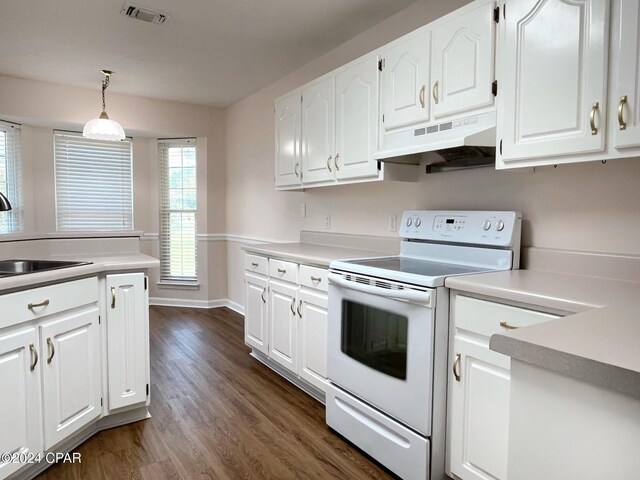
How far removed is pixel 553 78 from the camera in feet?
5.07

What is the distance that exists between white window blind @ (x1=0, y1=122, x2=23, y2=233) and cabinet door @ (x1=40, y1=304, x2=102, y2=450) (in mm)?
2598

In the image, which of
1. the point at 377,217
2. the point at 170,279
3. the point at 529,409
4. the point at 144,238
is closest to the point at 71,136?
the point at 144,238

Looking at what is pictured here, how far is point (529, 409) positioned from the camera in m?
0.82

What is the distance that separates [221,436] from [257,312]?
1108mm

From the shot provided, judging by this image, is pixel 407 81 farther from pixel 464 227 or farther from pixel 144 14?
pixel 144 14

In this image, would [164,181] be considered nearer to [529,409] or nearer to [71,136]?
[71,136]

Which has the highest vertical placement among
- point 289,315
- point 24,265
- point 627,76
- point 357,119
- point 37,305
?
point 357,119

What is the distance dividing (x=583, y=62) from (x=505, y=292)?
0.85 meters

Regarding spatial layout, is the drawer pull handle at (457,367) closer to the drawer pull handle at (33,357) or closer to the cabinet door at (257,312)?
the cabinet door at (257,312)

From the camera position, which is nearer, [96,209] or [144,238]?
[96,209]

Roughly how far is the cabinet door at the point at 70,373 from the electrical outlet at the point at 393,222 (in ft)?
5.89

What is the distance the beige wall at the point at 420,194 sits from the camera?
5.58 feet

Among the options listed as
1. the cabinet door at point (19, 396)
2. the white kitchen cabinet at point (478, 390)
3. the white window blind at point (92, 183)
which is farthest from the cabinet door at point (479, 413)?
the white window blind at point (92, 183)

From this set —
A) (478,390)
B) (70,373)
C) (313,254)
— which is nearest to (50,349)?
(70,373)
